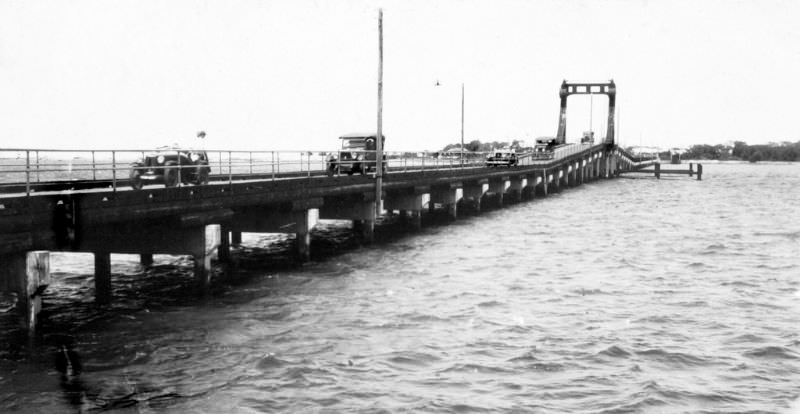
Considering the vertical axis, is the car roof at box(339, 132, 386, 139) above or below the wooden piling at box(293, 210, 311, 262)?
above

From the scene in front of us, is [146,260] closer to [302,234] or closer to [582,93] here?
[302,234]

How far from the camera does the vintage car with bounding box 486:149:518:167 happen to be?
6706cm

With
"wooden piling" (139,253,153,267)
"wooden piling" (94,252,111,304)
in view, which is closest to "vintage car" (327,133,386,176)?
"wooden piling" (139,253,153,267)

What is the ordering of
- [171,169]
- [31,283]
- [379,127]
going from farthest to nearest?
Result: 1. [379,127]
2. [171,169]
3. [31,283]

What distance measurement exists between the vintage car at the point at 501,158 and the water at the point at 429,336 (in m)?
36.9

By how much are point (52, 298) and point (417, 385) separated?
12.1 meters

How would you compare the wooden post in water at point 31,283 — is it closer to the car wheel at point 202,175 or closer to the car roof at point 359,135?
the car wheel at point 202,175

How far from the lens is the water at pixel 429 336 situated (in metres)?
12.0

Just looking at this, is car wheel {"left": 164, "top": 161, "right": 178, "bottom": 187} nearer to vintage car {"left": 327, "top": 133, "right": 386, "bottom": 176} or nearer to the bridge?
the bridge

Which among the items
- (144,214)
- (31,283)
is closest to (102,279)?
(144,214)

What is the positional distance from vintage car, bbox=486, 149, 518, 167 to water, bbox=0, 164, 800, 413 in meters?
36.9

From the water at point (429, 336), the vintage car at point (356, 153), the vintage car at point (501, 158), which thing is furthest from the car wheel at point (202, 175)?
the vintage car at point (501, 158)

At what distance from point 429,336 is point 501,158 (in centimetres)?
5290

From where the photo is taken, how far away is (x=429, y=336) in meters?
16.0
